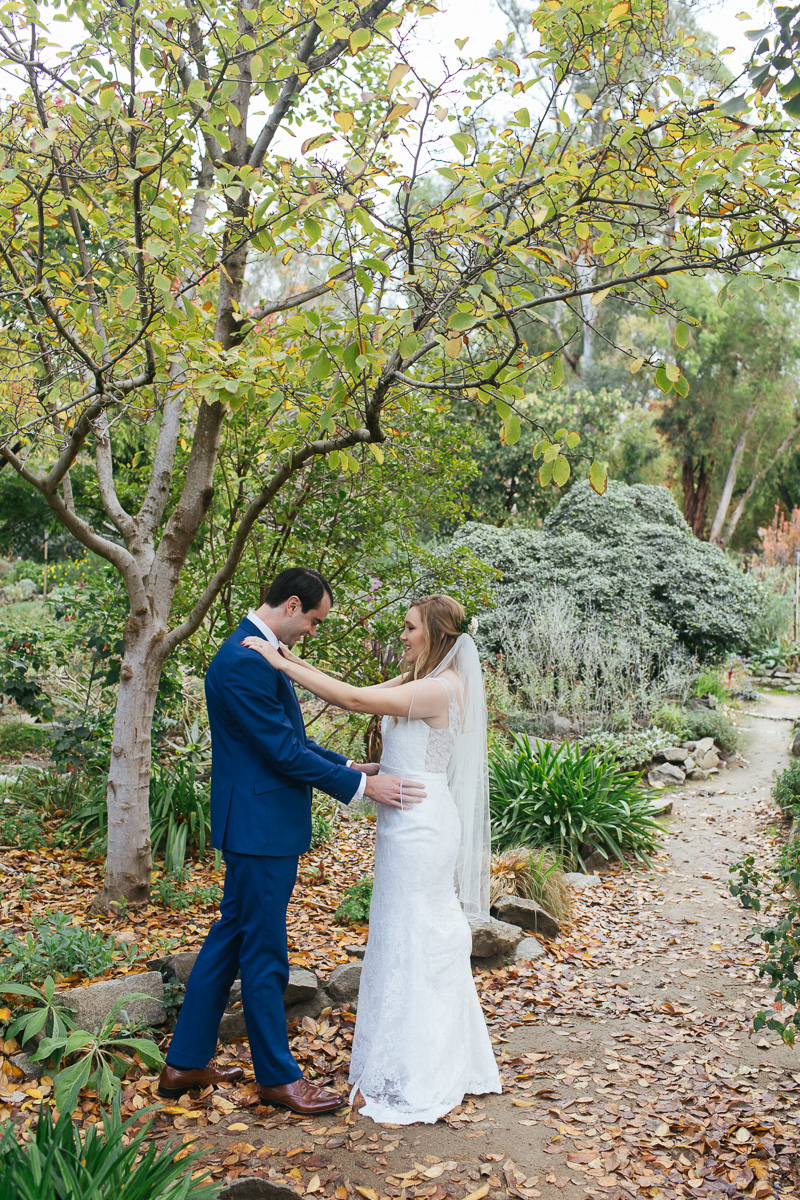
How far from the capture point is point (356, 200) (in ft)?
9.95

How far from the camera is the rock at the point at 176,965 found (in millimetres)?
3824

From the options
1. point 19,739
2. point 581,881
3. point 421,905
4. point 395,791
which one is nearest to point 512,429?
point 395,791

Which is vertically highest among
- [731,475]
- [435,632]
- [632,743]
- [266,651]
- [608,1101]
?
[731,475]

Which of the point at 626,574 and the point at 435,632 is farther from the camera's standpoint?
the point at 626,574

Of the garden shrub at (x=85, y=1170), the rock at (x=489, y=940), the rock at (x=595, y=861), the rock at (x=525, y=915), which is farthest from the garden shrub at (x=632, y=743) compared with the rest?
the garden shrub at (x=85, y=1170)

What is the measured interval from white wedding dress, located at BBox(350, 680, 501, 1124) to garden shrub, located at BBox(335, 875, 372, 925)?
129 cm

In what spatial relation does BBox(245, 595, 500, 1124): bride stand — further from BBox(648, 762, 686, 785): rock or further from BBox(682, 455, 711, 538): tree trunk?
BBox(682, 455, 711, 538): tree trunk

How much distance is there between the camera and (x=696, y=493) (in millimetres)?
28531

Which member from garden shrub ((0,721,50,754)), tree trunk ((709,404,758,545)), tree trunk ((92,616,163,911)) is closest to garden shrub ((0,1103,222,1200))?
tree trunk ((92,616,163,911))

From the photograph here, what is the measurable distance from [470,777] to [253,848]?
3.59ft

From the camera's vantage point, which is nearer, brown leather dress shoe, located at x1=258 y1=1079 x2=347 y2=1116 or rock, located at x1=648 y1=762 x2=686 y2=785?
brown leather dress shoe, located at x1=258 y1=1079 x2=347 y2=1116

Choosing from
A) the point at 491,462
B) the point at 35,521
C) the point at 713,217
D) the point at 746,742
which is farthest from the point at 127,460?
the point at 713,217

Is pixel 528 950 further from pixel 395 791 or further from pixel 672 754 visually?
pixel 672 754

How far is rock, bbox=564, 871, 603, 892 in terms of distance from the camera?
20.6 ft
